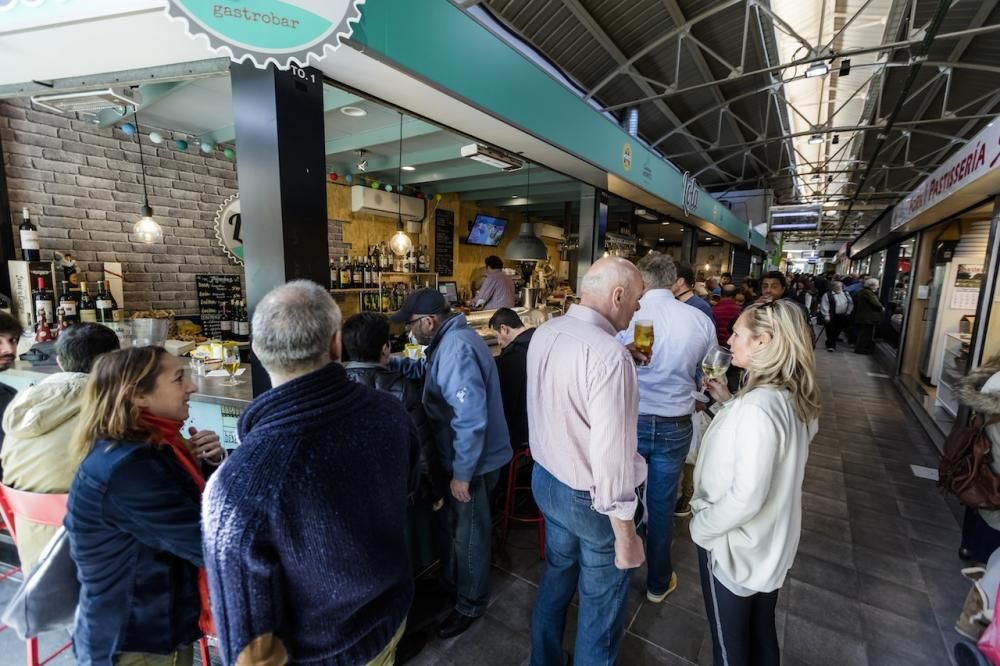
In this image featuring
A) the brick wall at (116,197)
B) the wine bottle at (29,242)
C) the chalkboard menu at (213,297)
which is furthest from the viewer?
the chalkboard menu at (213,297)

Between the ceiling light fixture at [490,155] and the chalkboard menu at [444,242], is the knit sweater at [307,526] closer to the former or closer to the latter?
the ceiling light fixture at [490,155]

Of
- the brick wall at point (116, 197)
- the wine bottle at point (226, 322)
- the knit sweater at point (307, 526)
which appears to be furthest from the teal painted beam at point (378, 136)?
the knit sweater at point (307, 526)

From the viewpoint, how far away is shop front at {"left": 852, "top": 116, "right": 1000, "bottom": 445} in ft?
12.2

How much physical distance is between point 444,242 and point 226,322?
3.93 metres

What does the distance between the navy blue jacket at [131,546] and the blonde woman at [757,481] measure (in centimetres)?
156

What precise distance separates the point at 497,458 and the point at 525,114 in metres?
2.35

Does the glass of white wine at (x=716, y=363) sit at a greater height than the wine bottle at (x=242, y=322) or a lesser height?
greater

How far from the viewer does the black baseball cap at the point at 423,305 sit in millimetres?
2100

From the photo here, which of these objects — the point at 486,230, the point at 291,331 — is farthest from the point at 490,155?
the point at 486,230

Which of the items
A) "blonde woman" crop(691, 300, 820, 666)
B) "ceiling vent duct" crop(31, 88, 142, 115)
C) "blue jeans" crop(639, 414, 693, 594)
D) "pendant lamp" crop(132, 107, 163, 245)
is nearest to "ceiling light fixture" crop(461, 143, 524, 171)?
"ceiling vent duct" crop(31, 88, 142, 115)

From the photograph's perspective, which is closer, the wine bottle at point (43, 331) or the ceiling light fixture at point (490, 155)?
the wine bottle at point (43, 331)

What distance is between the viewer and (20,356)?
3.00 m

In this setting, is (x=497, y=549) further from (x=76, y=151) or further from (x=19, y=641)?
(x=76, y=151)

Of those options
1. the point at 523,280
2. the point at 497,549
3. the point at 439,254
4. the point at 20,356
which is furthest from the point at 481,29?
the point at 523,280
